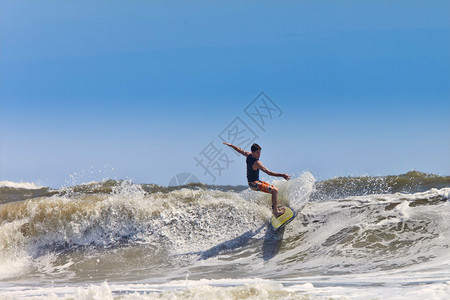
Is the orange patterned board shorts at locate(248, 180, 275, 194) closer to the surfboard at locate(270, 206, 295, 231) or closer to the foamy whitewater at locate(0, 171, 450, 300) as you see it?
the surfboard at locate(270, 206, 295, 231)

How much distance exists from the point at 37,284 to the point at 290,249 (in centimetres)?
542

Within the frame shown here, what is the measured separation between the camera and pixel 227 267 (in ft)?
29.9

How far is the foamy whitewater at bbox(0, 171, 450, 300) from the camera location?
762cm

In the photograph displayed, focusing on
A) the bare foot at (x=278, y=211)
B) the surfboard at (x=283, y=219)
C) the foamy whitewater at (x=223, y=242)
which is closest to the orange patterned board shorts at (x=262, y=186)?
the bare foot at (x=278, y=211)

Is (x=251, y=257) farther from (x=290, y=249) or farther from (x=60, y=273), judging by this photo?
(x=60, y=273)

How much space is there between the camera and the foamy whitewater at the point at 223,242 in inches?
300

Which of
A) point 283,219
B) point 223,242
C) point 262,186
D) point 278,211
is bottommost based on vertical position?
point 223,242

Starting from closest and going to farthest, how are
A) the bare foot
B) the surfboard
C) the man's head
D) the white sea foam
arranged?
1. the man's head
2. the bare foot
3. the surfboard
4. the white sea foam

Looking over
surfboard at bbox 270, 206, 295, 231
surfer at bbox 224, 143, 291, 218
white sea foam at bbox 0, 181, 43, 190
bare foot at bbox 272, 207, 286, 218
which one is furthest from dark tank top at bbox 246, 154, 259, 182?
white sea foam at bbox 0, 181, 43, 190

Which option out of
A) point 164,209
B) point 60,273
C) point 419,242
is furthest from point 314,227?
point 60,273

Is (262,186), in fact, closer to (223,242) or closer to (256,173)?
(256,173)

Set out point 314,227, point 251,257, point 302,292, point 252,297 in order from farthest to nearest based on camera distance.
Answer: point 314,227 → point 251,257 → point 302,292 → point 252,297

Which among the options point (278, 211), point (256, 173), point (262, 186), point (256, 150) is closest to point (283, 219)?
point (278, 211)

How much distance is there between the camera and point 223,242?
1042 cm
